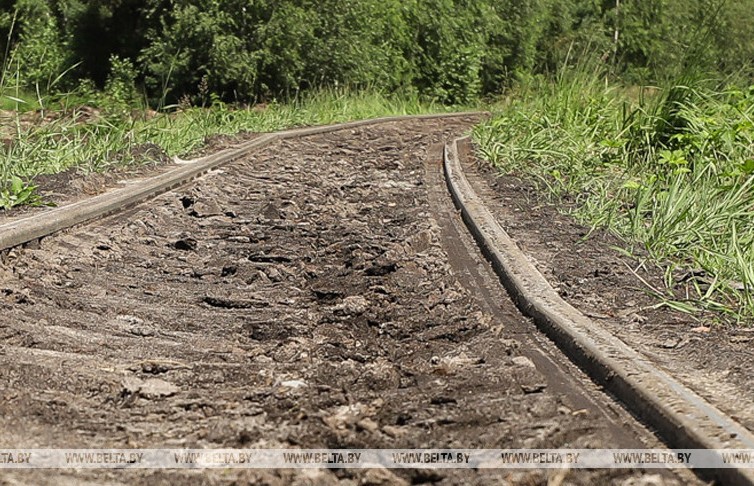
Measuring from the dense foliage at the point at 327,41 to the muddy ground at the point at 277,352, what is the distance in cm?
627

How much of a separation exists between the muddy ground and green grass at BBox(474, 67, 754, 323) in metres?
1.02

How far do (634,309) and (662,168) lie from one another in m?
3.70

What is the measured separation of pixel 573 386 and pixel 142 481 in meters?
1.46

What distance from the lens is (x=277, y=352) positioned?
3.58m

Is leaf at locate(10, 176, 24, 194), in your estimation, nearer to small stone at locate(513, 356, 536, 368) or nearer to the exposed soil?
the exposed soil

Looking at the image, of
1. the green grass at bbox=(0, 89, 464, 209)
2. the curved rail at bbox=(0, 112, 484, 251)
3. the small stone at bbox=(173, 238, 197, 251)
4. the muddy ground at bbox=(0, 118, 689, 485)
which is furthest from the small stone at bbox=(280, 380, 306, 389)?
the green grass at bbox=(0, 89, 464, 209)

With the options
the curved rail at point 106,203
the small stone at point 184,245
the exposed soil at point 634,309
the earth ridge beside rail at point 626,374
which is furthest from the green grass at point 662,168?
the curved rail at point 106,203

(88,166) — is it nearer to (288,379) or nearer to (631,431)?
(288,379)

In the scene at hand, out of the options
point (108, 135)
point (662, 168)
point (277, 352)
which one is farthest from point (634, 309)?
point (108, 135)

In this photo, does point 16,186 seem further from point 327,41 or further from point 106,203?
point 327,41

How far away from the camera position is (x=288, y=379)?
317 centimetres

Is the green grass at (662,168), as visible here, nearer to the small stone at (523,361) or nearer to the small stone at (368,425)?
the small stone at (523,361)

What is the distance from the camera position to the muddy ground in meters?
2.57

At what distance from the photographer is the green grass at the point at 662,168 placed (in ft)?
15.2
